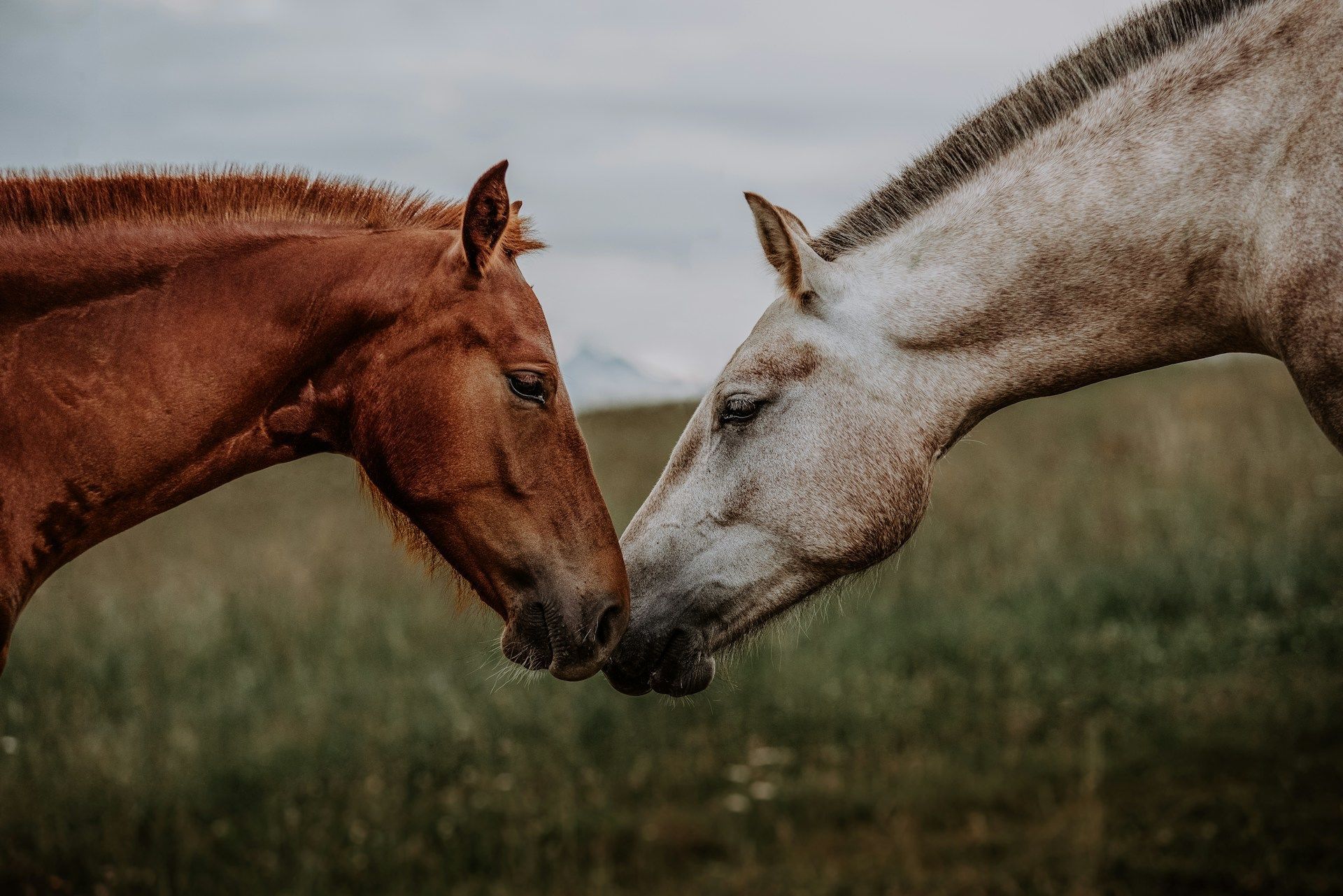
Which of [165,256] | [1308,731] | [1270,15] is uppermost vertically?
[1270,15]

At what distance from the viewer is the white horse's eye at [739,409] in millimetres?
3113

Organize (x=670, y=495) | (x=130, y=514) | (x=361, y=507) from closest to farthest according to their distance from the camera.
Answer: (x=130, y=514), (x=670, y=495), (x=361, y=507)

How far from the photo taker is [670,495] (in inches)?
126

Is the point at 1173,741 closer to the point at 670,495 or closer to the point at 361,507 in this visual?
the point at 670,495

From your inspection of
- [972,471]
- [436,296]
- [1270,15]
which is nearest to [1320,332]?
[1270,15]

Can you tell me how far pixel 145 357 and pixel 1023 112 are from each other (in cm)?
243

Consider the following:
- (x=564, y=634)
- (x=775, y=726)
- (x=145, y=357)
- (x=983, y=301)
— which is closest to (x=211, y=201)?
(x=145, y=357)

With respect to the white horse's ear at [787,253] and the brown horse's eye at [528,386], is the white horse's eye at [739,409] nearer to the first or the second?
the white horse's ear at [787,253]

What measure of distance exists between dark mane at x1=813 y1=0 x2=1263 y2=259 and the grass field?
3.26 meters

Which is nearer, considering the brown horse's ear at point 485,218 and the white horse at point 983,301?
the brown horse's ear at point 485,218

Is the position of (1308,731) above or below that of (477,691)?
below

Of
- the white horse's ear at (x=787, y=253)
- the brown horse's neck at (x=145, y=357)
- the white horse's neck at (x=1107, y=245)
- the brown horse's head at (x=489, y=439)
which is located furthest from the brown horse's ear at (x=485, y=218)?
the white horse's neck at (x=1107, y=245)

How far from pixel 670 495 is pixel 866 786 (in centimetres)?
520

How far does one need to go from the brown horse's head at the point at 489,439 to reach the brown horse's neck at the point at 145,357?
4.8 inches
